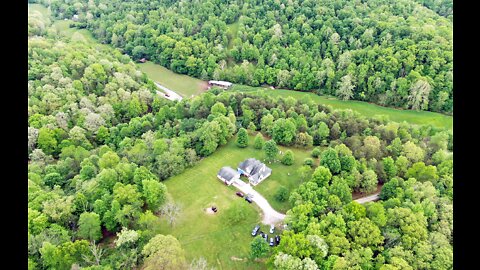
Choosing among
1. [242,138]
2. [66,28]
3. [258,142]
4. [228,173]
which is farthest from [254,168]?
[66,28]

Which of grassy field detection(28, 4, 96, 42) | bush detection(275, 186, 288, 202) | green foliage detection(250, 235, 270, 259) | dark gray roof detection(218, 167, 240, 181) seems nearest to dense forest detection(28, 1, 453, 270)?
green foliage detection(250, 235, 270, 259)

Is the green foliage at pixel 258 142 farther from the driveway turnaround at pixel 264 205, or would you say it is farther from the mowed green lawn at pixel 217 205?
the driveway turnaround at pixel 264 205

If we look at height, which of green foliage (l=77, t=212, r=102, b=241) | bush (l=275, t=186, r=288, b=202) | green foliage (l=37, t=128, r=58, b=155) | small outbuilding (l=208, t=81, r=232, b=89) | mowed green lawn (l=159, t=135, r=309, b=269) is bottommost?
green foliage (l=37, t=128, r=58, b=155)

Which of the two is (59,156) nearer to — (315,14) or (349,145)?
(349,145)

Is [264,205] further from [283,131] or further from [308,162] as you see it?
[283,131]

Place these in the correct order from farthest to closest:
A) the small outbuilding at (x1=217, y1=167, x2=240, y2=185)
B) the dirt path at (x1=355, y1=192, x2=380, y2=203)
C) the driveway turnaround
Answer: the small outbuilding at (x1=217, y1=167, x2=240, y2=185) → the dirt path at (x1=355, y1=192, x2=380, y2=203) → the driveway turnaround

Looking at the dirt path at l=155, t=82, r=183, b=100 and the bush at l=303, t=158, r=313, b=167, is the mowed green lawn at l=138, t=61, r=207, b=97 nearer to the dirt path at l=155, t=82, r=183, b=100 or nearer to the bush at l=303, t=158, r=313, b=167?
the dirt path at l=155, t=82, r=183, b=100

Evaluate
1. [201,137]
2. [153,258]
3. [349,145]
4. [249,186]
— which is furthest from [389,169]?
[153,258]
